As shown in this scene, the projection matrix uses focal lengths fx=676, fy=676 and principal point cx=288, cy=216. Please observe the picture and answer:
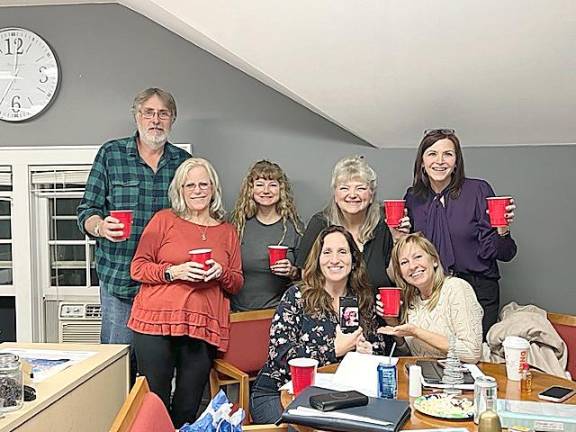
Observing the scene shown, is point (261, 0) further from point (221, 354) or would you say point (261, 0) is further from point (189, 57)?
point (221, 354)

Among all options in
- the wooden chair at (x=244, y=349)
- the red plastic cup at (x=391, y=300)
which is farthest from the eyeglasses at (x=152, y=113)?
the red plastic cup at (x=391, y=300)

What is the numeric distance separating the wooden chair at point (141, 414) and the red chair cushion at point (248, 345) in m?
1.39

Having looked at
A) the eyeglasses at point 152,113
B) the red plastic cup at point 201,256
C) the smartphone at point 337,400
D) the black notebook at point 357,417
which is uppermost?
the eyeglasses at point 152,113

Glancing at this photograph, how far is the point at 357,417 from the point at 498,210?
1.27 m

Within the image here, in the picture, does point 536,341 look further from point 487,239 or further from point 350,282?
point 350,282

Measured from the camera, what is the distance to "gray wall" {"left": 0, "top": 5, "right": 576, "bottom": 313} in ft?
12.3

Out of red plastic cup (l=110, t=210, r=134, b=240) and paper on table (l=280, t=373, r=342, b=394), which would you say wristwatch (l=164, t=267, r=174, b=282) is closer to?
red plastic cup (l=110, t=210, r=134, b=240)

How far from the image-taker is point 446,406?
6.20 feet

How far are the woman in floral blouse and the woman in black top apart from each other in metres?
0.23

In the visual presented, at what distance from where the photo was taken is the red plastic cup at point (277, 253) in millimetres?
3088

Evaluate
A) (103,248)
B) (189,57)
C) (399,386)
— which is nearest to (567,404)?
(399,386)

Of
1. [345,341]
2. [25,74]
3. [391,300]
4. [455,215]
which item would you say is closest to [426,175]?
[455,215]

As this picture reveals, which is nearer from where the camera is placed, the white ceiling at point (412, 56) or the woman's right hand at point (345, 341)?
the woman's right hand at point (345, 341)

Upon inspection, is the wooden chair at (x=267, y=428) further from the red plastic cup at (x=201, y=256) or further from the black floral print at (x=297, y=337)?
the red plastic cup at (x=201, y=256)
